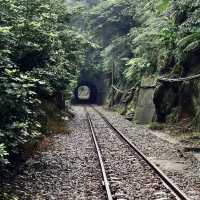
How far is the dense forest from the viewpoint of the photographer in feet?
30.6

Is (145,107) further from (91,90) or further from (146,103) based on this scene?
(91,90)

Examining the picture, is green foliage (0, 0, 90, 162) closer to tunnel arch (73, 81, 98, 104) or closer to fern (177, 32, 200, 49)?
fern (177, 32, 200, 49)

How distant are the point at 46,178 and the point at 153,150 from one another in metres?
5.34

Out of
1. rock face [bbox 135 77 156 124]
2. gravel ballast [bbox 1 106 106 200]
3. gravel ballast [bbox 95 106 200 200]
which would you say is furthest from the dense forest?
gravel ballast [bbox 95 106 200 200]

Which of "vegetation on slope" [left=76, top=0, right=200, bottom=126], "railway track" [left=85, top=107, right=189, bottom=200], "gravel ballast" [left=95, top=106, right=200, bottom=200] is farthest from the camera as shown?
"vegetation on slope" [left=76, top=0, right=200, bottom=126]

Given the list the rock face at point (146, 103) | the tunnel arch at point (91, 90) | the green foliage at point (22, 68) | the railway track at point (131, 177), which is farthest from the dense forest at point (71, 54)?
the tunnel arch at point (91, 90)

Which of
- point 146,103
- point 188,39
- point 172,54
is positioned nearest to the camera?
point 188,39

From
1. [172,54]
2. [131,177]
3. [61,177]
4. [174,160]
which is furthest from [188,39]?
[61,177]

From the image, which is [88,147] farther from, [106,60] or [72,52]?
[106,60]

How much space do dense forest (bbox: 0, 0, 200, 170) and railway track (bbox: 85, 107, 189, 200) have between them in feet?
6.79

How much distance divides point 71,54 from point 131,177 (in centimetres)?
1377

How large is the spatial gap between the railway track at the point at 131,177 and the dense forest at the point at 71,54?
2068 millimetres

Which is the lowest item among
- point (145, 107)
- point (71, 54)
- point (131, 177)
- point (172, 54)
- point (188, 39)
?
point (131, 177)

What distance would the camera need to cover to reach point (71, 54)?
22.8 meters
